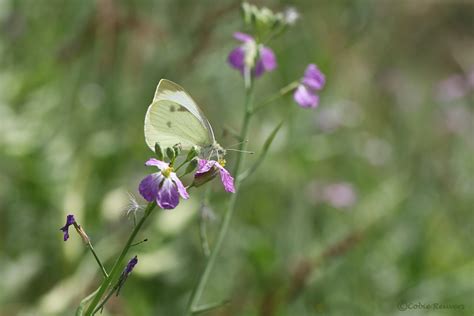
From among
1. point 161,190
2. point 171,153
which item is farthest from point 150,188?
point 171,153

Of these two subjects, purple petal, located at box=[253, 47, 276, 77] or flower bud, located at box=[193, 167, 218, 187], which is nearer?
flower bud, located at box=[193, 167, 218, 187]

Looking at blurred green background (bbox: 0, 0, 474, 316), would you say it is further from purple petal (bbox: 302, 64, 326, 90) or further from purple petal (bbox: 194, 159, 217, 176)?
purple petal (bbox: 194, 159, 217, 176)

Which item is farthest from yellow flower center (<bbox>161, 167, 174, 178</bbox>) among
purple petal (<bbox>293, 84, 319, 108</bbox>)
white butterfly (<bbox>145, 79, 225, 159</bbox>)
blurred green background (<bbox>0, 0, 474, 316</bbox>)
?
blurred green background (<bbox>0, 0, 474, 316</bbox>)

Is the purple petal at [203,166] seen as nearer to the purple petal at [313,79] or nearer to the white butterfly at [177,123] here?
the white butterfly at [177,123]

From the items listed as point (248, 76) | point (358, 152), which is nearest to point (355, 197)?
point (358, 152)

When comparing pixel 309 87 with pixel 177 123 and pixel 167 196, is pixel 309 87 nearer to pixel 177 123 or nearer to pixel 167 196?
pixel 177 123

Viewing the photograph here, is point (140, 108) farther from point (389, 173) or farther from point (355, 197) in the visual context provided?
point (389, 173)
